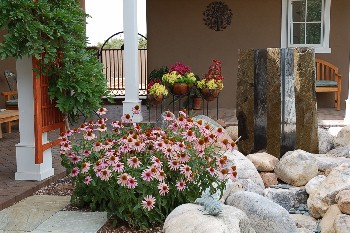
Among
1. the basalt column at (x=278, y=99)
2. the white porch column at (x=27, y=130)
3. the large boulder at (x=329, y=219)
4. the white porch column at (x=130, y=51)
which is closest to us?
the large boulder at (x=329, y=219)

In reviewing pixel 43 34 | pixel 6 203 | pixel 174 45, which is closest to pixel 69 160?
pixel 6 203

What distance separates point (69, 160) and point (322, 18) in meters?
7.38

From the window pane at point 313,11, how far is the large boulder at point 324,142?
367 cm

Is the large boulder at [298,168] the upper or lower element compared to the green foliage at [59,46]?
lower

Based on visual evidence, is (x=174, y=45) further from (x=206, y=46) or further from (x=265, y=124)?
(x=265, y=124)

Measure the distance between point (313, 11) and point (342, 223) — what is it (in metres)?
7.03

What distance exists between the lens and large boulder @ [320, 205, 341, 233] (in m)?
4.78

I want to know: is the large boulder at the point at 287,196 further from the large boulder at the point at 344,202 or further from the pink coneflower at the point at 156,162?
the pink coneflower at the point at 156,162

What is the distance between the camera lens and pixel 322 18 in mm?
10633

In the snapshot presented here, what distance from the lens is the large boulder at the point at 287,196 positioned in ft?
19.0

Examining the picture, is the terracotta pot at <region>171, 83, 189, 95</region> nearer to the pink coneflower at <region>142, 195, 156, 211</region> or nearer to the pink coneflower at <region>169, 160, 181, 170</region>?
the pink coneflower at <region>169, 160, 181, 170</region>

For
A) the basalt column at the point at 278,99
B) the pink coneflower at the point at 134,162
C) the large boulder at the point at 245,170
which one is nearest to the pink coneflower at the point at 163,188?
the pink coneflower at the point at 134,162

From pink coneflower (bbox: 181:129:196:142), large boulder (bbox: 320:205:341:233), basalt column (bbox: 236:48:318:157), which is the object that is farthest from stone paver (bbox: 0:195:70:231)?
basalt column (bbox: 236:48:318:157)

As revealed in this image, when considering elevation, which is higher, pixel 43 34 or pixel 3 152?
pixel 43 34
